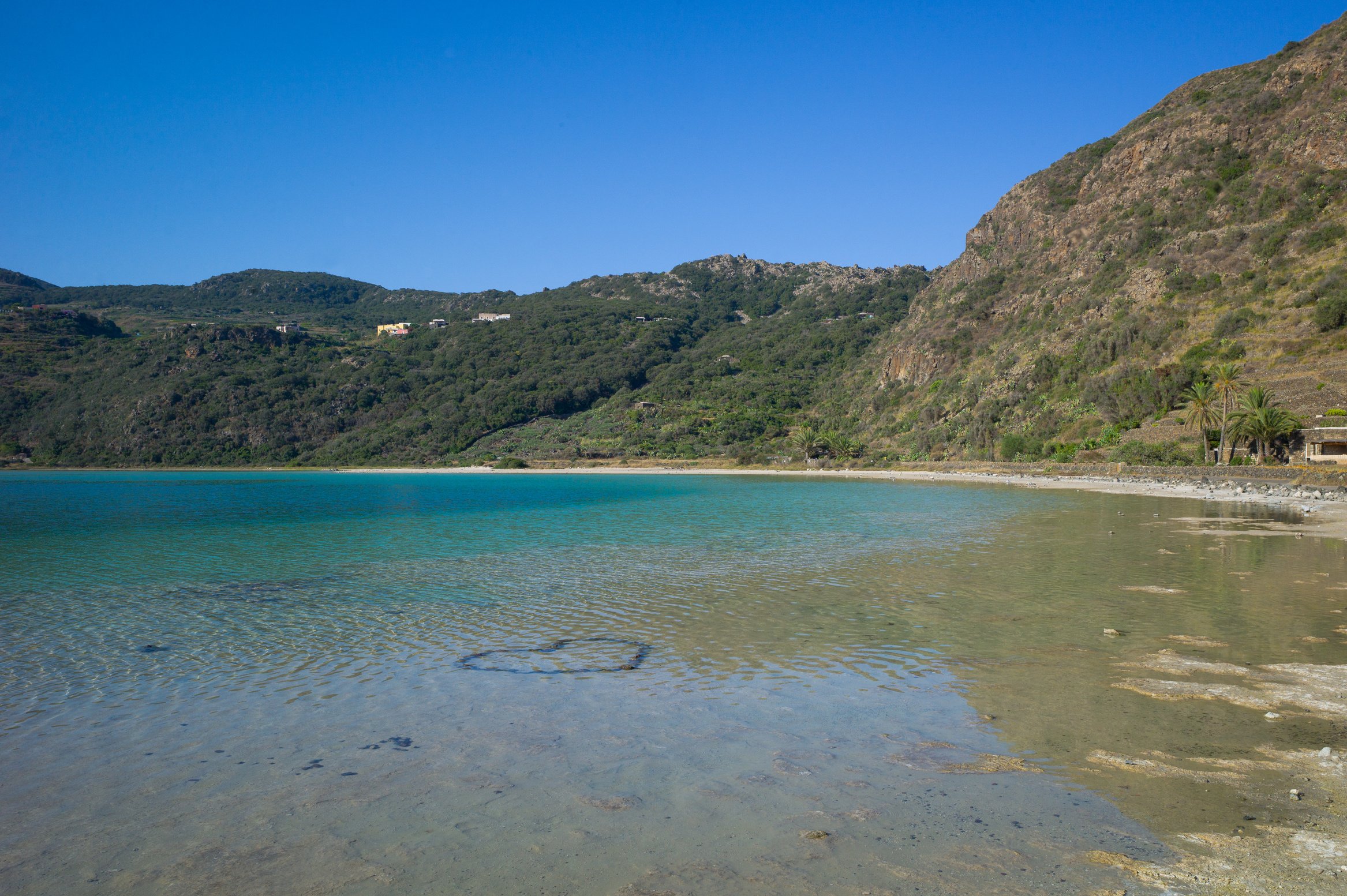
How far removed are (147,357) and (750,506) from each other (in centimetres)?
14121

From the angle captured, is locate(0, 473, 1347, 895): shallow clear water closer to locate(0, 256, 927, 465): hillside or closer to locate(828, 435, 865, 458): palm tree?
locate(828, 435, 865, 458): palm tree

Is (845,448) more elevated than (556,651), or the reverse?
(845,448)

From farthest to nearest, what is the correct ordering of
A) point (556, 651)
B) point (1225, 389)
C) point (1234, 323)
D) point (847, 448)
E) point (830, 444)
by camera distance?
point (830, 444) → point (847, 448) → point (1234, 323) → point (1225, 389) → point (556, 651)

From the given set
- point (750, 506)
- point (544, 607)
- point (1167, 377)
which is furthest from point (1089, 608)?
point (1167, 377)

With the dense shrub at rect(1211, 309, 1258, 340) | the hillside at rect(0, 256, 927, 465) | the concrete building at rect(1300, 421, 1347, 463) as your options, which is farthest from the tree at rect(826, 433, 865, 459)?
the concrete building at rect(1300, 421, 1347, 463)

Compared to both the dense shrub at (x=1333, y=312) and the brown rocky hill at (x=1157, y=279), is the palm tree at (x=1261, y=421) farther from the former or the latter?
the dense shrub at (x=1333, y=312)

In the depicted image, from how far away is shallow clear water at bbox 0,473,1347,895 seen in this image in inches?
202

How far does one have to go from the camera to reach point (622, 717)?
26.7ft

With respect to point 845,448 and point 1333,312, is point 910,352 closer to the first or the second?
point 845,448

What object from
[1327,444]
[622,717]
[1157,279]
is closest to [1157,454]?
[1327,444]

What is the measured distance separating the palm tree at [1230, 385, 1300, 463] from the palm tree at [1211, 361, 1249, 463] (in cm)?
76

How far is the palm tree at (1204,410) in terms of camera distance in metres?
47.3

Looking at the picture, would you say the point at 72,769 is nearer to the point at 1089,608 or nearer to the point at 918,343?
the point at 1089,608

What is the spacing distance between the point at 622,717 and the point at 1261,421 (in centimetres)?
4657
